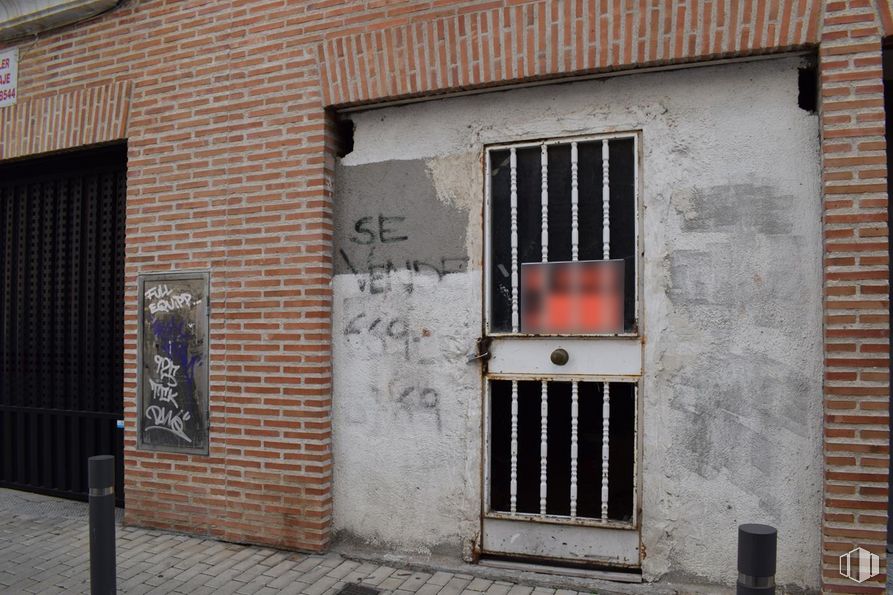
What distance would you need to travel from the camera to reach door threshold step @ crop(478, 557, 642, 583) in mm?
3887

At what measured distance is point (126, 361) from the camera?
5160 mm

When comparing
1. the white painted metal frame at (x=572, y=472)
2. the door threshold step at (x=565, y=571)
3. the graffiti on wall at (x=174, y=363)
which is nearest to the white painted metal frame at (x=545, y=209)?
Result: the white painted metal frame at (x=572, y=472)

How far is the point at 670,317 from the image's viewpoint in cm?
385

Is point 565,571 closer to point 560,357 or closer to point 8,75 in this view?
point 560,357

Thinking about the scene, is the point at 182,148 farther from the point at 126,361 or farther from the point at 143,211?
the point at 126,361

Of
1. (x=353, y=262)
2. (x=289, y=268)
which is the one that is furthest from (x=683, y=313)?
(x=289, y=268)

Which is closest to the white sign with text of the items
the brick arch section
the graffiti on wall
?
the graffiti on wall

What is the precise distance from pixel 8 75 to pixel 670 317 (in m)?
5.83

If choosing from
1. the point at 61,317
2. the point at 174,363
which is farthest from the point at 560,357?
the point at 61,317

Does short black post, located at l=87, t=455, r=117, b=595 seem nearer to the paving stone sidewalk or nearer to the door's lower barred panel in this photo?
the paving stone sidewalk

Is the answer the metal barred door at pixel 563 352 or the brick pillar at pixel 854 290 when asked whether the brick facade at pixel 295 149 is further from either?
the metal barred door at pixel 563 352

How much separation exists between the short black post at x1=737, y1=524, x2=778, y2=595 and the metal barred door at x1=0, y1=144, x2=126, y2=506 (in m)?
5.12

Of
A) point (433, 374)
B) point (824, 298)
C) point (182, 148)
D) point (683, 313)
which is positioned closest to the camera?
point (824, 298)

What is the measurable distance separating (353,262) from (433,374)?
97 centimetres
